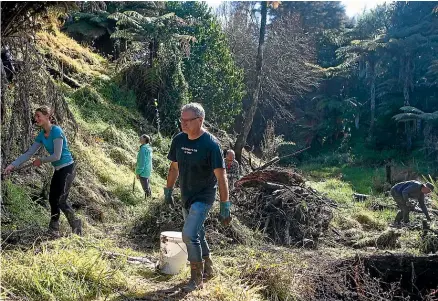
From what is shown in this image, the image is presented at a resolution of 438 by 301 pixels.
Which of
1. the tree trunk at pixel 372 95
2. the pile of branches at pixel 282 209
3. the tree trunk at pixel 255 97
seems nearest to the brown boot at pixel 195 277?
the pile of branches at pixel 282 209

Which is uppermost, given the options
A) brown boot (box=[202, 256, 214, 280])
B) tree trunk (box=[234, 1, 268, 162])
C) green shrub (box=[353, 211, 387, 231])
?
tree trunk (box=[234, 1, 268, 162])

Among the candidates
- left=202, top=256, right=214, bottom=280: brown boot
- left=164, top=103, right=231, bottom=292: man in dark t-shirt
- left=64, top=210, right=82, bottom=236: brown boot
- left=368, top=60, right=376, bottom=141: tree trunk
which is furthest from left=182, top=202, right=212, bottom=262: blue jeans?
left=368, top=60, right=376, bottom=141: tree trunk

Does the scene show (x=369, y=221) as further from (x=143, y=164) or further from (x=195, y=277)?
(x=195, y=277)

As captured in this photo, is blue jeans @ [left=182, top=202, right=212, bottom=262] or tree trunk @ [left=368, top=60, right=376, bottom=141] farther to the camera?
tree trunk @ [left=368, top=60, right=376, bottom=141]

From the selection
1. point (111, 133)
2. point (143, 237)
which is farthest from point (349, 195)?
point (143, 237)

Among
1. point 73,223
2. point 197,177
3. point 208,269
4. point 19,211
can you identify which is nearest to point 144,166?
point 19,211

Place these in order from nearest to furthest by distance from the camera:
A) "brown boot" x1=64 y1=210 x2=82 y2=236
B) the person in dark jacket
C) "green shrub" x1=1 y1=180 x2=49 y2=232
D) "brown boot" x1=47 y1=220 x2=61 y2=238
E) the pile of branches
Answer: "brown boot" x1=47 y1=220 x2=61 y2=238 < "brown boot" x1=64 y1=210 x2=82 y2=236 < "green shrub" x1=1 y1=180 x2=49 y2=232 < the pile of branches < the person in dark jacket

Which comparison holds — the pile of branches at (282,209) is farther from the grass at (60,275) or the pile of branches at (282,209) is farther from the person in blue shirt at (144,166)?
the grass at (60,275)

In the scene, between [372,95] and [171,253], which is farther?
[372,95]

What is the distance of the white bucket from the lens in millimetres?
4809

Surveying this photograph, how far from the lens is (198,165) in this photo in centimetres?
429

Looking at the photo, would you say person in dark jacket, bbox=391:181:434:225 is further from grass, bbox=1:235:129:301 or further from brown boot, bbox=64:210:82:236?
grass, bbox=1:235:129:301

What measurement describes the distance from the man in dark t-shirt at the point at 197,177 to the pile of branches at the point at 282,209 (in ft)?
10.8

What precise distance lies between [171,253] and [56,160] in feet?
5.91
